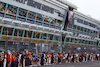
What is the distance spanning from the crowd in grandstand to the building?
89cm

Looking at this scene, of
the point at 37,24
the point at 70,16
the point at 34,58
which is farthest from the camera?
the point at 70,16

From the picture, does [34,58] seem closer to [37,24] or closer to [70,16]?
[37,24]

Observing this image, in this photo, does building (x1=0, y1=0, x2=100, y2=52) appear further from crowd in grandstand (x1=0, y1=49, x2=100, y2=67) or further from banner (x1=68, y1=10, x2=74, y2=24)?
crowd in grandstand (x1=0, y1=49, x2=100, y2=67)

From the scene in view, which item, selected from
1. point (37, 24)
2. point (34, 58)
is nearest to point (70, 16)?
point (37, 24)

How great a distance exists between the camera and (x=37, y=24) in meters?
27.0

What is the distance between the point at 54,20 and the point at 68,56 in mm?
11178

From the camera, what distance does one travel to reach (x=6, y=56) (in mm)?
12055

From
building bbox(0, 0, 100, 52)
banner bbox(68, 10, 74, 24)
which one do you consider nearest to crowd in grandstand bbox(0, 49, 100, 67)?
building bbox(0, 0, 100, 52)

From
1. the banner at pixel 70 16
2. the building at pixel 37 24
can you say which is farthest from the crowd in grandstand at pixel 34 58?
the banner at pixel 70 16

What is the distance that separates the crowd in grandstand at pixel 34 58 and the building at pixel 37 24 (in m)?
0.89

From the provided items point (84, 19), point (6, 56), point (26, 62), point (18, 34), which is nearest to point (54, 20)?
point (18, 34)

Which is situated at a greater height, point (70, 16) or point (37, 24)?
point (70, 16)

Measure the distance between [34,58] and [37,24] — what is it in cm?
1160

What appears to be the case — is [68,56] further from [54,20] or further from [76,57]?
[54,20]
